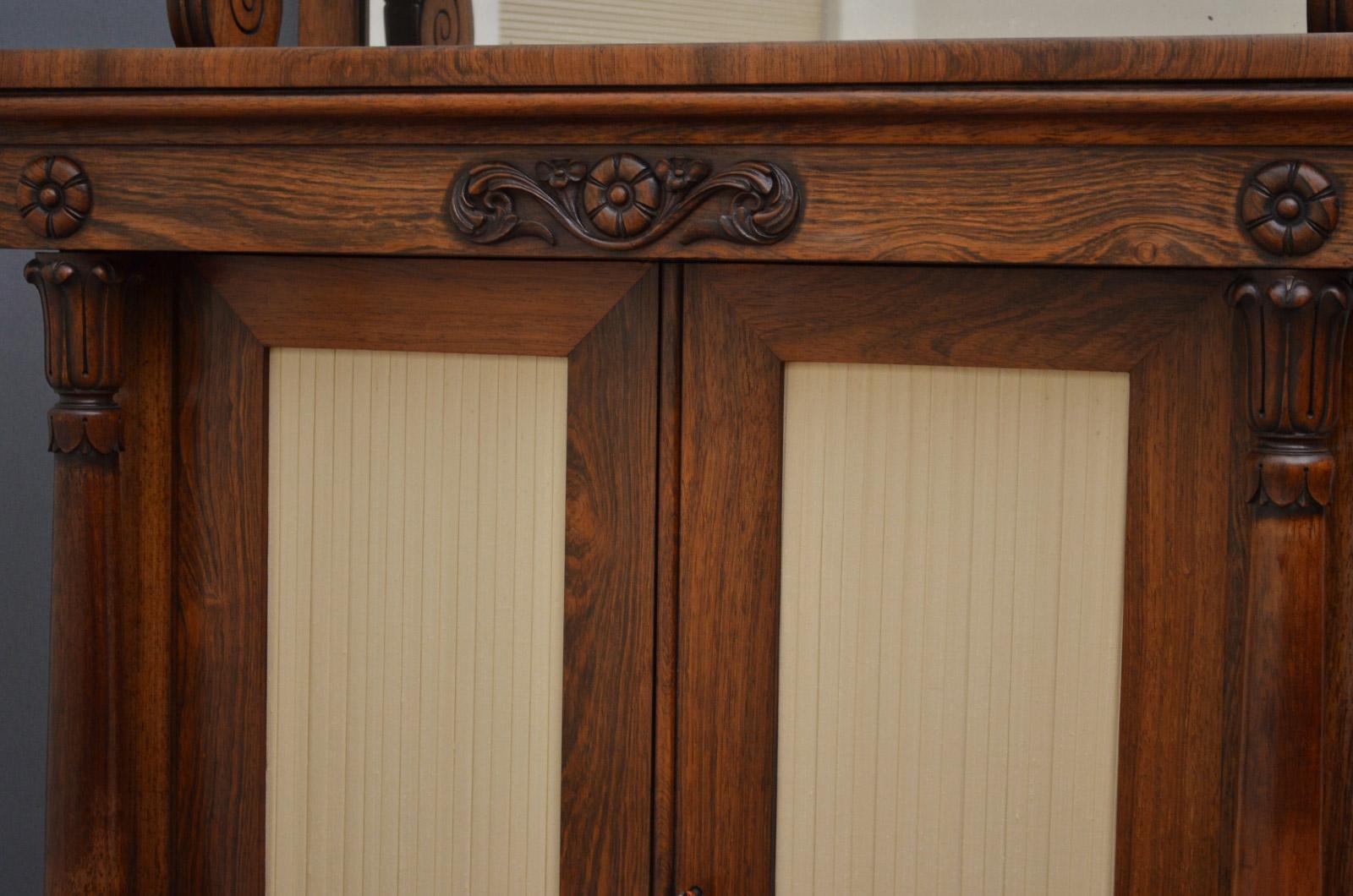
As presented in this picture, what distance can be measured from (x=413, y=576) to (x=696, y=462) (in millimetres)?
210

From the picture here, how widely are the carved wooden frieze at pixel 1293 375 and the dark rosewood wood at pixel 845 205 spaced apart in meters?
0.02

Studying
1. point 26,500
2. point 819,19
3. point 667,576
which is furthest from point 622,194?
point 26,500

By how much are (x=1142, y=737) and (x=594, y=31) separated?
69cm

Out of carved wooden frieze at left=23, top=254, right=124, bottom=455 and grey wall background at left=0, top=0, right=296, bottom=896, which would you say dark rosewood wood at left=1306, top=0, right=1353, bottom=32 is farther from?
grey wall background at left=0, top=0, right=296, bottom=896

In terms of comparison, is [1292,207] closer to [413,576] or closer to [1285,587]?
[1285,587]

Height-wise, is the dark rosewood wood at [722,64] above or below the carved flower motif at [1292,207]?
above

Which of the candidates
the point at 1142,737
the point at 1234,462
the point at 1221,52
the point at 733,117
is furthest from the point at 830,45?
the point at 1142,737

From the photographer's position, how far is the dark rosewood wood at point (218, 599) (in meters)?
0.82

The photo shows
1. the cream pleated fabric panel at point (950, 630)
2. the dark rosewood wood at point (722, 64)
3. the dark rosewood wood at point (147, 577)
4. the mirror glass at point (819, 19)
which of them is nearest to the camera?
the dark rosewood wood at point (722, 64)

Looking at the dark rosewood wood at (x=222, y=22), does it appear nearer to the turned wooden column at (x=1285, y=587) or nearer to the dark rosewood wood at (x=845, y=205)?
the dark rosewood wood at (x=845, y=205)

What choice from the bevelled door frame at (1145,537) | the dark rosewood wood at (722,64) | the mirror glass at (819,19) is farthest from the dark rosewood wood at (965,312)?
the mirror glass at (819,19)

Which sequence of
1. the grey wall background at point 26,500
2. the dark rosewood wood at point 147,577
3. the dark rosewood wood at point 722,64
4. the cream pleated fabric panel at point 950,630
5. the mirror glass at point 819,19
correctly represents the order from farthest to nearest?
1. the grey wall background at point 26,500
2. the mirror glass at point 819,19
3. the dark rosewood wood at point 147,577
4. the cream pleated fabric panel at point 950,630
5. the dark rosewood wood at point 722,64

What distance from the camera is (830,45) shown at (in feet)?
2.16

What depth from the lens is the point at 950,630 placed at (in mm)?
740
